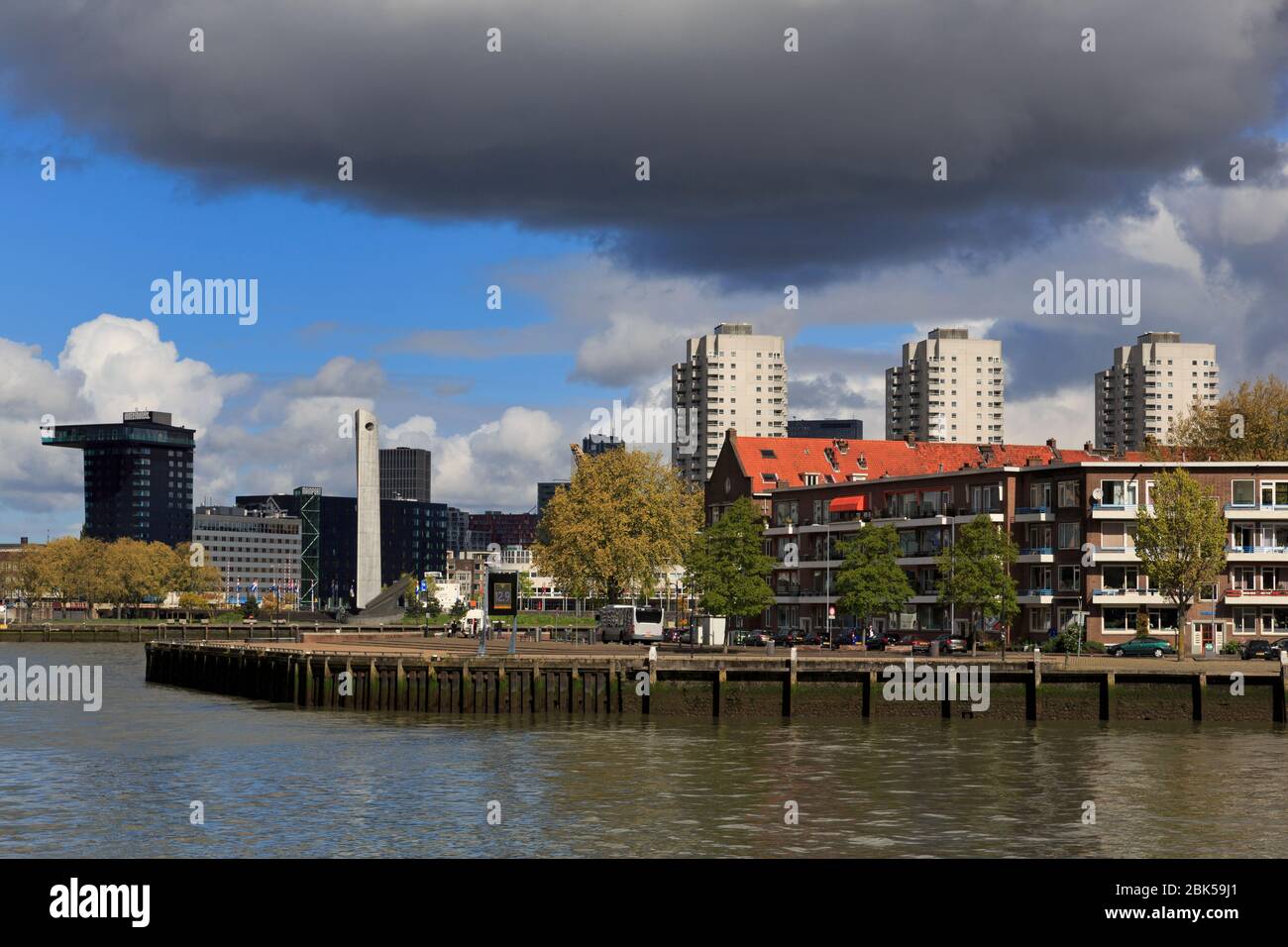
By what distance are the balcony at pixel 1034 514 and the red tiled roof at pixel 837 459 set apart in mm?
35767

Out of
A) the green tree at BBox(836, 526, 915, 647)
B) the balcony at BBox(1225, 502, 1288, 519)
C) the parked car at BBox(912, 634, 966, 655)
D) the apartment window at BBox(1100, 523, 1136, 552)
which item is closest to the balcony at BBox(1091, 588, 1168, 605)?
the apartment window at BBox(1100, 523, 1136, 552)

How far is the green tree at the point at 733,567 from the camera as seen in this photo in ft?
446

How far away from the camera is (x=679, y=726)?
7688 centimetres

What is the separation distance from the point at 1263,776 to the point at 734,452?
386 feet

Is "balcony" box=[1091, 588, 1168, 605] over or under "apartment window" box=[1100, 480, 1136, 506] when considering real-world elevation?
under

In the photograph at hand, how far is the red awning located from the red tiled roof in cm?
1188

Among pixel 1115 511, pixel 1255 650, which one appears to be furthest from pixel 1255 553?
pixel 1255 650

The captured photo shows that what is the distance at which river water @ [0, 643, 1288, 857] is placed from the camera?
4162 centimetres

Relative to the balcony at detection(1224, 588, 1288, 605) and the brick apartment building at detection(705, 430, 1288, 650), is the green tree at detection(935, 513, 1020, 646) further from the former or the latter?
the balcony at detection(1224, 588, 1288, 605)

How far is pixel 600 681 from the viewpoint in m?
83.7

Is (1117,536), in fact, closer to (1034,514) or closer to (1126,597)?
(1126,597)

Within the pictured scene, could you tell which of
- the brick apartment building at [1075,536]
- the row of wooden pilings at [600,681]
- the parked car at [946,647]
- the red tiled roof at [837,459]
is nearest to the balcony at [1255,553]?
the brick apartment building at [1075,536]
